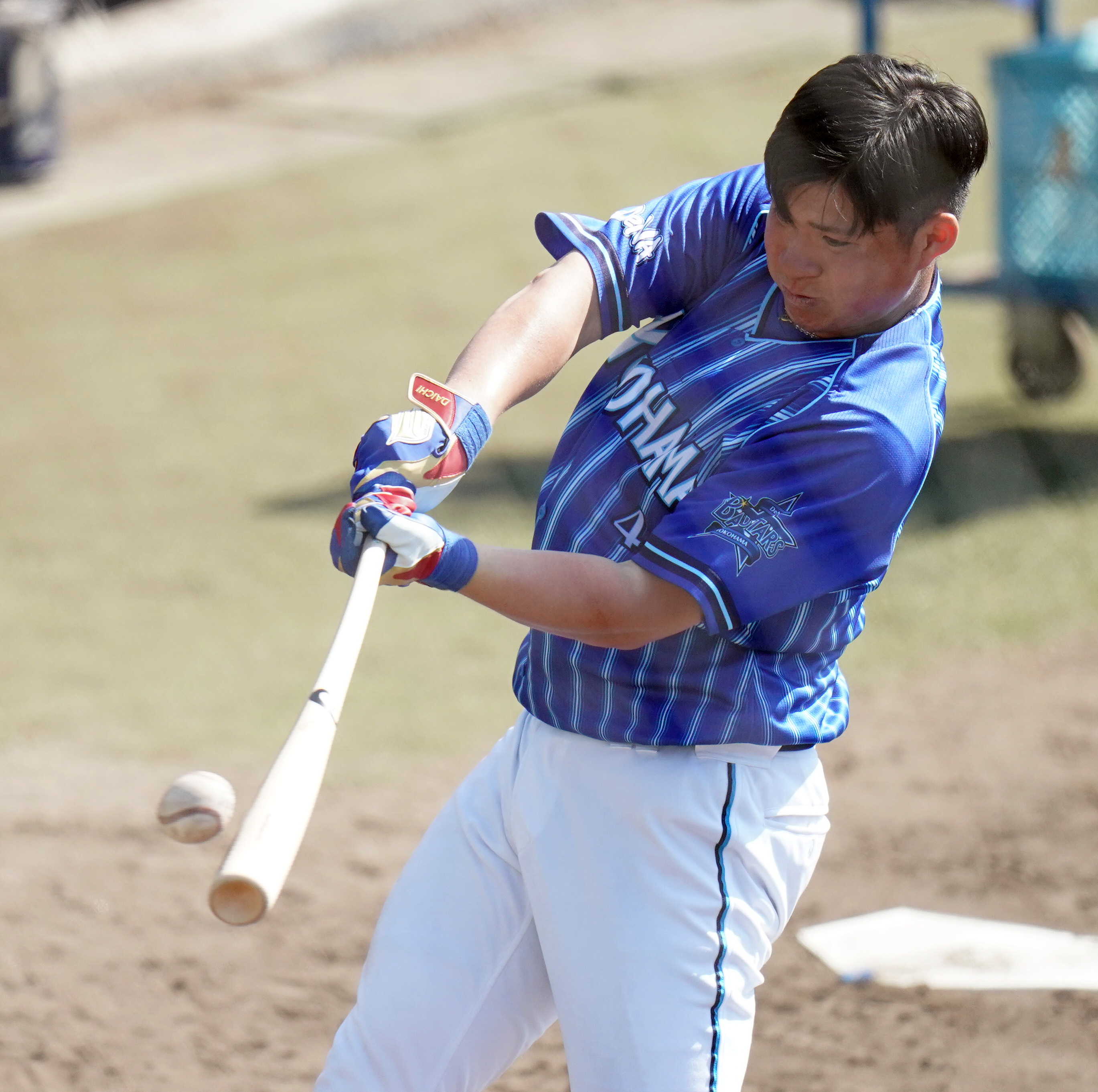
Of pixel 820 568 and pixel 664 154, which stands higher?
pixel 820 568

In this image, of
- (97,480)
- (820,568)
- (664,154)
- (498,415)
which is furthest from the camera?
(664,154)

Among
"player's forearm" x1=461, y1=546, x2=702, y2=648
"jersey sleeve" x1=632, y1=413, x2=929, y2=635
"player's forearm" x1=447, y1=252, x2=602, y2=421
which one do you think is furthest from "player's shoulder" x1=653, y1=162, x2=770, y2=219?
"player's forearm" x1=461, y1=546, x2=702, y2=648

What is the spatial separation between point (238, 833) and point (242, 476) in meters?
4.87

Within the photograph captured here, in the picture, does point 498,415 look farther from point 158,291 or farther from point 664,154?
point 664,154

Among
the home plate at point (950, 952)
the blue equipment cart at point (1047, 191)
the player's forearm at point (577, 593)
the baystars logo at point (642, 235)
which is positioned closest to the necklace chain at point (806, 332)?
the baystars logo at point (642, 235)

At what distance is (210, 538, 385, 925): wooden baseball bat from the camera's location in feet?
5.06

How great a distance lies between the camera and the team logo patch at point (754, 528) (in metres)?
1.86

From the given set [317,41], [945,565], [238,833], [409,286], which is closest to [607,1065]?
[238,833]

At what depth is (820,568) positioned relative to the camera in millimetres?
1883

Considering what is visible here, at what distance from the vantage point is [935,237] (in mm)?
1854

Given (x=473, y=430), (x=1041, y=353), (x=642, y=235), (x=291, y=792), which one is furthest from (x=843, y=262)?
(x=1041, y=353)

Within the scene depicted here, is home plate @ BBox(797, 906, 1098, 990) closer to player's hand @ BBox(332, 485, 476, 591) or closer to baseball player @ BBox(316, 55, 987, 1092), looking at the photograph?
baseball player @ BBox(316, 55, 987, 1092)

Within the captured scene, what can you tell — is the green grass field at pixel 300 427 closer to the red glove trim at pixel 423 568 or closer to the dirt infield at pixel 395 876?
the dirt infield at pixel 395 876

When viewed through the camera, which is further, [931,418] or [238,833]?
[931,418]
